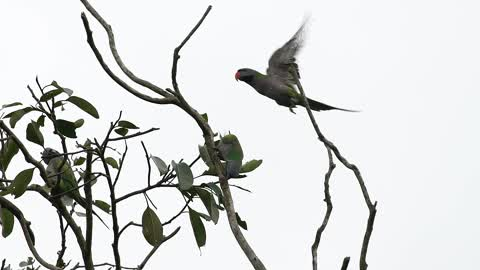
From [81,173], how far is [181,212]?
356mm

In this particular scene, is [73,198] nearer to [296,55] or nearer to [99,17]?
[99,17]

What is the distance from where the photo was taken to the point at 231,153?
195 centimetres

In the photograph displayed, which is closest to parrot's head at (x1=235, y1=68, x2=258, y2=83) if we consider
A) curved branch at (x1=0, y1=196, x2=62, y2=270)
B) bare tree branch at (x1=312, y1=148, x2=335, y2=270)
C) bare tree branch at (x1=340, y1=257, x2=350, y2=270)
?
curved branch at (x1=0, y1=196, x2=62, y2=270)

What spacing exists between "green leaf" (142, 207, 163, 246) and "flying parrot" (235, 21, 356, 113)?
2.94 meters

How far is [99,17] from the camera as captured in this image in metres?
2.06

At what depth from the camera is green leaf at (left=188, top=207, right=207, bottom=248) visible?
2.27m

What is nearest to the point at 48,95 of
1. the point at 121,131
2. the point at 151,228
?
the point at 121,131

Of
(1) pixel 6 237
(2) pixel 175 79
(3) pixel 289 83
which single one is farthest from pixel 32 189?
(3) pixel 289 83

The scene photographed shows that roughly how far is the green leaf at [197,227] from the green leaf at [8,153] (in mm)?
594

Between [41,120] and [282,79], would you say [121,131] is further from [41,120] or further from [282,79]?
[282,79]

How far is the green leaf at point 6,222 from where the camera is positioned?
2391 millimetres

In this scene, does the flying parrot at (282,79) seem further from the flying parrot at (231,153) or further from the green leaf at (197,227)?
the flying parrot at (231,153)

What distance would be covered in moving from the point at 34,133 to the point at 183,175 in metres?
0.58

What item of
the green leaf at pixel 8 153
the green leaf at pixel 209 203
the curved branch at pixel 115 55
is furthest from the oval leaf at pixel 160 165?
the green leaf at pixel 8 153
